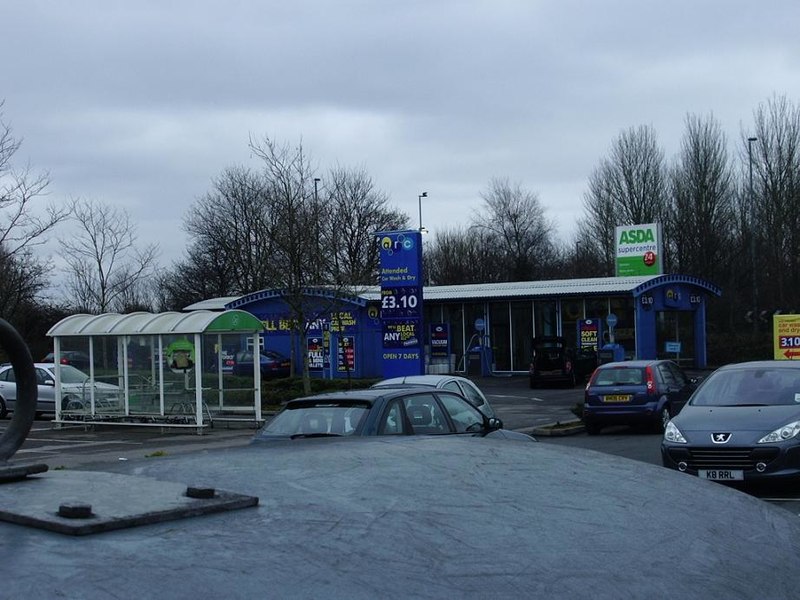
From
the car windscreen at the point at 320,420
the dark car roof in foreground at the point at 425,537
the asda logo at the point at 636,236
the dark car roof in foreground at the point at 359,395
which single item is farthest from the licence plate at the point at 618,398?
the asda logo at the point at 636,236

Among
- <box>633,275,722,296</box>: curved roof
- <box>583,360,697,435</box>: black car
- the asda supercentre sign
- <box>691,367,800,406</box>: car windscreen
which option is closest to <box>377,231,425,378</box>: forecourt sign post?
<box>583,360,697,435</box>: black car

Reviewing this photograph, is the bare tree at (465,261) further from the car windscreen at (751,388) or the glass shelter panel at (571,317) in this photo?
the car windscreen at (751,388)

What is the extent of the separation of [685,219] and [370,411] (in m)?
58.2

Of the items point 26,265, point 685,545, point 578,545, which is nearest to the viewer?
point 578,545

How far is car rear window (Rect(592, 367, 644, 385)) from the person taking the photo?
21.9m

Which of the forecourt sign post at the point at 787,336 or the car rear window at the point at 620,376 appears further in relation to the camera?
the forecourt sign post at the point at 787,336

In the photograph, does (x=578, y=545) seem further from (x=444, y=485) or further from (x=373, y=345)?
(x=373, y=345)

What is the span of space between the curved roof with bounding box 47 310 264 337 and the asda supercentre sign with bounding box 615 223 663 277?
35.8m

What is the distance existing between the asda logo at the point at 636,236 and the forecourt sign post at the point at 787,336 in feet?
86.0

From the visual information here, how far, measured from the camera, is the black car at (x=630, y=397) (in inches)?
845

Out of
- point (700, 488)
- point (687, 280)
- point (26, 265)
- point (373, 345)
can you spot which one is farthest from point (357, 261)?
point (700, 488)

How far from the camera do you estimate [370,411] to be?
372 inches

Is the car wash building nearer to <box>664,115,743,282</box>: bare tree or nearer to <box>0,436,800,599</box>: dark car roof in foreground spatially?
<box>664,115,743,282</box>: bare tree

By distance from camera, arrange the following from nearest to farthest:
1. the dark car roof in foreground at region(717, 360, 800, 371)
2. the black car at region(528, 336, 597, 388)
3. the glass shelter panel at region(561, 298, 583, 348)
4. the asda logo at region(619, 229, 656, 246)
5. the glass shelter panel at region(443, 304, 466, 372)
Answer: the dark car roof in foreground at region(717, 360, 800, 371), the black car at region(528, 336, 597, 388), the glass shelter panel at region(561, 298, 583, 348), the glass shelter panel at region(443, 304, 466, 372), the asda logo at region(619, 229, 656, 246)
